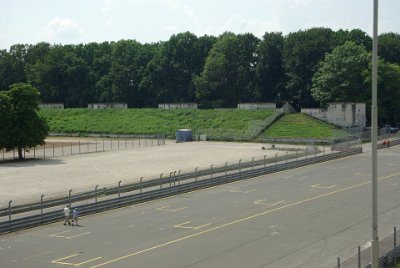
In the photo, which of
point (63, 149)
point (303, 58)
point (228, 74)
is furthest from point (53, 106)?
point (63, 149)

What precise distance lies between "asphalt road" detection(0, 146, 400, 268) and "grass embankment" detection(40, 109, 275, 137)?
194ft

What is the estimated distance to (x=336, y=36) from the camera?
132875mm

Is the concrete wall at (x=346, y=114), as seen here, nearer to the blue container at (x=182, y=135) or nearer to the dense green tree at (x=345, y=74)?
the dense green tree at (x=345, y=74)

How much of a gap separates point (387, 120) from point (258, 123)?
27624 millimetres

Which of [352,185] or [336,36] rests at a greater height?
[336,36]

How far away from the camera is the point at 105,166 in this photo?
63.3m

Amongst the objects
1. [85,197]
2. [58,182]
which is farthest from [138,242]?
[58,182]

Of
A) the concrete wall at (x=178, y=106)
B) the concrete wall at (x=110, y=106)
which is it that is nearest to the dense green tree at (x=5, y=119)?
the concrete wall at (x=178, y=106)

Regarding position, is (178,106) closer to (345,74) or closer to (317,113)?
(317,113)

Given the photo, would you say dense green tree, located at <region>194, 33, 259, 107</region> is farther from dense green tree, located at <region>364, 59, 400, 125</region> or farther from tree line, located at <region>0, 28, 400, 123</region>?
dense green tree, located at <region>364, 59, 400, 125</region>

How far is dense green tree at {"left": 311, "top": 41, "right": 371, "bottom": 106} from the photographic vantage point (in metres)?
108

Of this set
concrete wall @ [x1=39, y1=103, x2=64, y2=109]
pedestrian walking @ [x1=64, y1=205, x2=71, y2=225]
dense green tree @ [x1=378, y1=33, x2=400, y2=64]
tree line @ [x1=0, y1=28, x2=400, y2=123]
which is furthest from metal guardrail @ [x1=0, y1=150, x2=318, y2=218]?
concrete wall @ [x1=39, y1=103, x2=64, y2=109]

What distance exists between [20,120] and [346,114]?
55396 millimetres

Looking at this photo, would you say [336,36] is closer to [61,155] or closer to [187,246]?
[61,155]
